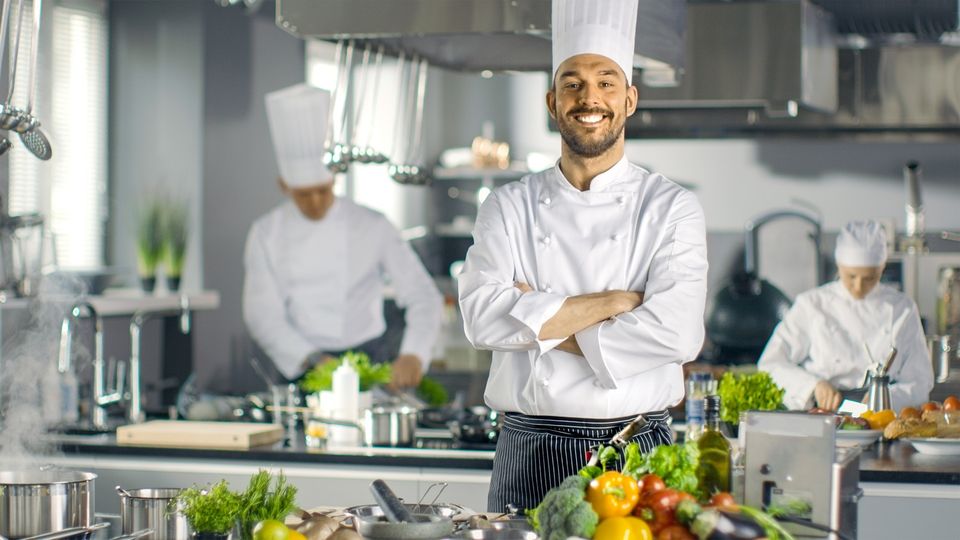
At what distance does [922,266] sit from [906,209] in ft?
3.23

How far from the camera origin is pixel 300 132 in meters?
5.62

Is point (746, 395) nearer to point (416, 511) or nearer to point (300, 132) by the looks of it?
point (416, 511)

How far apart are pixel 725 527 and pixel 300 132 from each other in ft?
12.9

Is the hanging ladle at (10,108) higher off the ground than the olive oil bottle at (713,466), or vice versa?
the hanging ladle at (10,108)

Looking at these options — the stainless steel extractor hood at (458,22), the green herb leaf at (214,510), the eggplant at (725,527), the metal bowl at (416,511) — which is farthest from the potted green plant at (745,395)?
the green herb leaf at (214,510)

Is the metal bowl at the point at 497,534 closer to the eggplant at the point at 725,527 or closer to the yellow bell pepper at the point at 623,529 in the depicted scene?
the yellow bell pepper at the point at 623,529

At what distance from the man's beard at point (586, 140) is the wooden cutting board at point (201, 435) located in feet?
5.11

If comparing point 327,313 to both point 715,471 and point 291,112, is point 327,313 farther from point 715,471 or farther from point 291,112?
point 715,471

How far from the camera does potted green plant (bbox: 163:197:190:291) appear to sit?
22.7 ft

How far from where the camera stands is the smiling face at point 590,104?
10.2 ft

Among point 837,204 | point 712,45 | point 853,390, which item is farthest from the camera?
point 837,204

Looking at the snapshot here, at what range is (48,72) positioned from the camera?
670 cm

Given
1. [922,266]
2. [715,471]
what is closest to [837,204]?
[922,266]

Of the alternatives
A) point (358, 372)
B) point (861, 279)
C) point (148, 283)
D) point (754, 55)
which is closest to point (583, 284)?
point (358, 372)
